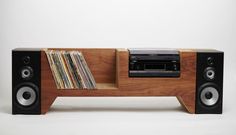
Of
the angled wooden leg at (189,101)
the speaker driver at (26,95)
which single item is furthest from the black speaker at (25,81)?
the angled wooden leg at (189,101)

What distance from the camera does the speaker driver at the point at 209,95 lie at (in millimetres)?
4848

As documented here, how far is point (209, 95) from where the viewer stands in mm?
4859

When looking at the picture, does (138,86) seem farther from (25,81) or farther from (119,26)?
(119,26)

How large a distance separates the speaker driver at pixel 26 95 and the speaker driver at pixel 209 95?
1290mm

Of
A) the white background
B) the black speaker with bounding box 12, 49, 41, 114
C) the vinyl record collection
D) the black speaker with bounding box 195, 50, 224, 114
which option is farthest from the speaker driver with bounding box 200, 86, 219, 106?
the black speaker with bounding box 12, 49, 41, 114

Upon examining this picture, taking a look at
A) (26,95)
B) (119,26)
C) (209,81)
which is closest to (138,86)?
(209,81)

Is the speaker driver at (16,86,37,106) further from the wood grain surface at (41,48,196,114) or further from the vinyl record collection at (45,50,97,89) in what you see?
the vinyl record collection at (45,50,97,89)

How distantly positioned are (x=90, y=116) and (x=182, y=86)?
2.47 feet

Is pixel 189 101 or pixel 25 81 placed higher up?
pixel 25 81

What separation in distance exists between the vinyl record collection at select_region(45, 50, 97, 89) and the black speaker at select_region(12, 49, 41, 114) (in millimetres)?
123

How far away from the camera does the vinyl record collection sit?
15.8ft

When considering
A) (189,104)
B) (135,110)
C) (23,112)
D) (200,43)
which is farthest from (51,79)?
(200,43)

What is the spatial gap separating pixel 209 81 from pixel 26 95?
4.62 feet

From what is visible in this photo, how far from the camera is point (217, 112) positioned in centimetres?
486
